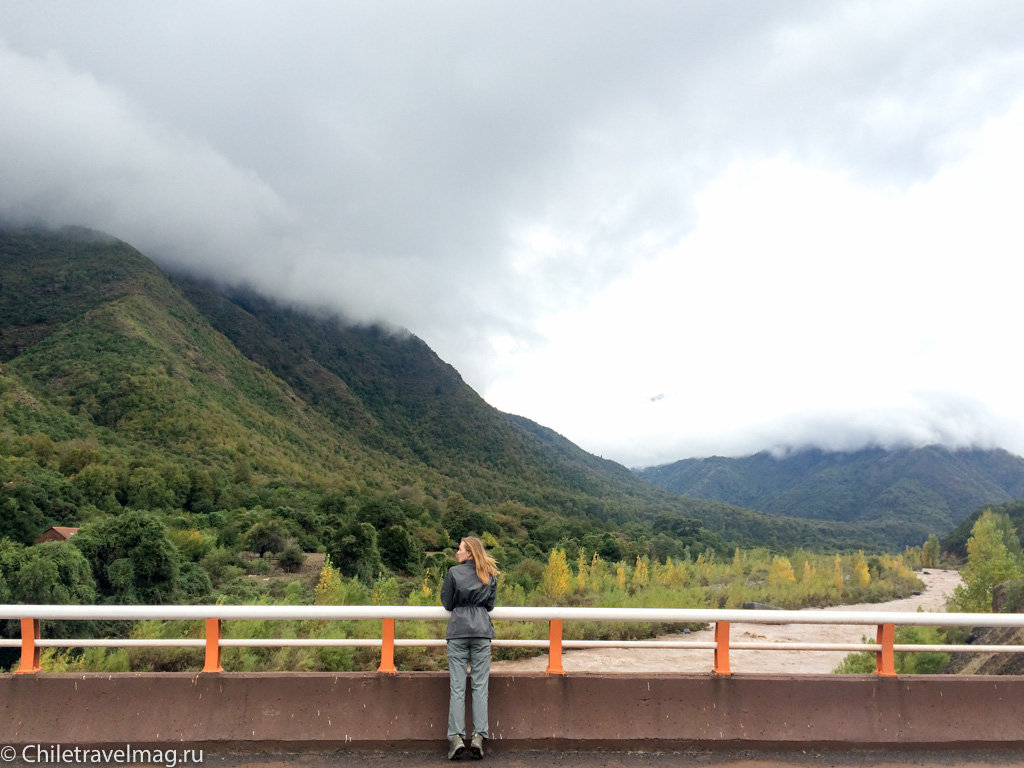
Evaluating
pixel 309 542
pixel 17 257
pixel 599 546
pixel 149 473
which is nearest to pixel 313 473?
pixel 149 473

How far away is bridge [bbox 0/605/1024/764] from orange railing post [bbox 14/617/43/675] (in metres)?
0.01

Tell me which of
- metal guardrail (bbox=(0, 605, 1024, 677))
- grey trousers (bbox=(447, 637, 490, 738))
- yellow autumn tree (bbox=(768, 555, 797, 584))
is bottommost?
yellow autumn tree (bbox=(768, 555, 797, 584))

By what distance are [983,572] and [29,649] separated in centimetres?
4589

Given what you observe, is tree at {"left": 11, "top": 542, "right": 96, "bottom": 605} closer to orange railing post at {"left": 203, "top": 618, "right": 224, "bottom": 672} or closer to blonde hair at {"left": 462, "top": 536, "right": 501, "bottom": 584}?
orange railing post at {"left": 203, "top": 618, "right": 224, "bottom": 672}

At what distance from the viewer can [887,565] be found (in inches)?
2512

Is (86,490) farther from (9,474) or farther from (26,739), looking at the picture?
(26,739)

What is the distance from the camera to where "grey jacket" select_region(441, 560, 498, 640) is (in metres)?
4.60

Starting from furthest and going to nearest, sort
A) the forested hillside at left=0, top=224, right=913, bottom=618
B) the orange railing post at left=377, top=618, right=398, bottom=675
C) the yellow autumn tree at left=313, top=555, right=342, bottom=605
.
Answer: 1. the forested hillside at left=0, top=224, right=913, bottom=618
2. the yellow autumn tree at left=313, top=555, right=342, bottom=605
3. the orange railing post at left=377, top=618, right=398, bottom=675

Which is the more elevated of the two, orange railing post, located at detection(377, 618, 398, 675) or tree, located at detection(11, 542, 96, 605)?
orange railing post, located at detection(377, 618, 398, 675)

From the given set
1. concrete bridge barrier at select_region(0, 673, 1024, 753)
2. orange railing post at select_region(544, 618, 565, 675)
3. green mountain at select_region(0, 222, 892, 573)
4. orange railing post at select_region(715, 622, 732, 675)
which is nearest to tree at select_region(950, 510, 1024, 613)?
green mountain at select_region(0, 222, 892, 573)

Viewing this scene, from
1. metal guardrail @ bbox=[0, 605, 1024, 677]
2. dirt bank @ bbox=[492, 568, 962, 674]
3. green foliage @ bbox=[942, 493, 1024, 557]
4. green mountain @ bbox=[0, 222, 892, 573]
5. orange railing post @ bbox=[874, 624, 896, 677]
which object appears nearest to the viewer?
metal guardrail @ bbox=[0, 605, 1024, 677]

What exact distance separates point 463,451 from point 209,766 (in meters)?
139

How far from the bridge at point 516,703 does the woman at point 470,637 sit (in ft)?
0.52

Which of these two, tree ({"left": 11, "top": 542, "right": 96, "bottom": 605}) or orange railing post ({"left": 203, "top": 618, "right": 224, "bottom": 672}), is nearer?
orange railing post ({"left": 203, "top": 618, "right": 224, "bottom": 672})
